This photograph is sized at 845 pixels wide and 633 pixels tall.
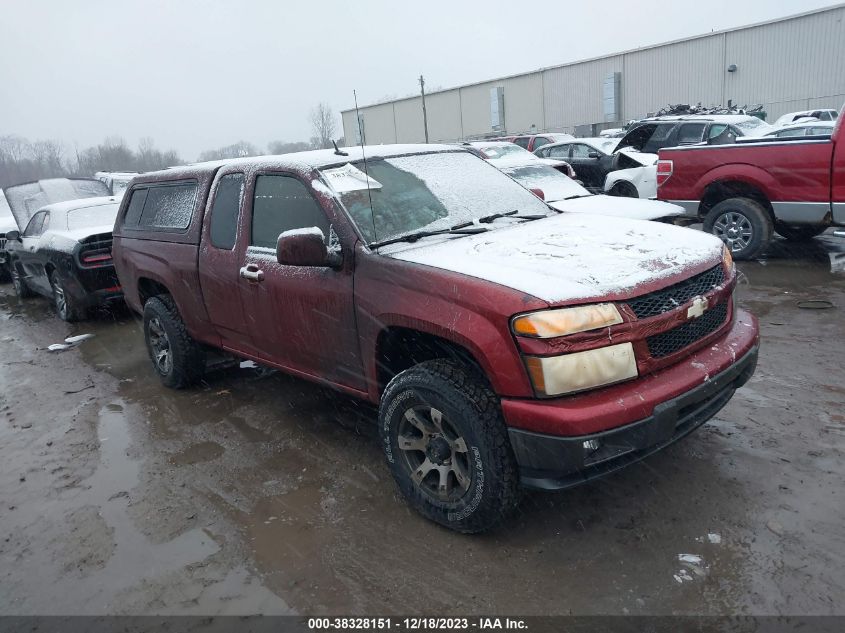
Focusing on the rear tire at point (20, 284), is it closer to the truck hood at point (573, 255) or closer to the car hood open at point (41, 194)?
the car hood open at point (41, 194)

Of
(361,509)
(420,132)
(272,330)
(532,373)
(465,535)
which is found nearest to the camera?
(532,373)

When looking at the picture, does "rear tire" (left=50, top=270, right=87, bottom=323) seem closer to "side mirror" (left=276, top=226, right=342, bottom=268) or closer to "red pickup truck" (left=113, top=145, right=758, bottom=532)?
"red pickup truck" (left=113, top=145, right=758, bottom=532)

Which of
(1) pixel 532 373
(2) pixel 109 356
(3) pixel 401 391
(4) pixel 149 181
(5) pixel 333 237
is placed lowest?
(2) pixel 109 356

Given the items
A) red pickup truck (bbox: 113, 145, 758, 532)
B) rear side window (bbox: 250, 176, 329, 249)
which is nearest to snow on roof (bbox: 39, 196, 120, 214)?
red pickup truck (bbox: 113, 145, 758, 532)

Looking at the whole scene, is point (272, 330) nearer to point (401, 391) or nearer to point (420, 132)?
point (401, 391)

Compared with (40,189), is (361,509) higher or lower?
lower

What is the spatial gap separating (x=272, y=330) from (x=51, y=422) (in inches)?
89.2

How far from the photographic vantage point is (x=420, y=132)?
52.1 m

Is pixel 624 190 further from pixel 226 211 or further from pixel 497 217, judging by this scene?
pixel 226 211

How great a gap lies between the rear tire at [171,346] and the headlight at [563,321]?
3.32m

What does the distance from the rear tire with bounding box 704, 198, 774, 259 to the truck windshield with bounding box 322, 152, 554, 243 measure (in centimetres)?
448

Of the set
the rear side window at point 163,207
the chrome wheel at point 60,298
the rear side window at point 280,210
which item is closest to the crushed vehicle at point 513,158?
the rear side window at point 163,207

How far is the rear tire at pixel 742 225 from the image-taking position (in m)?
7.54

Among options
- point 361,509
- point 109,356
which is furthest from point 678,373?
point 109,356
